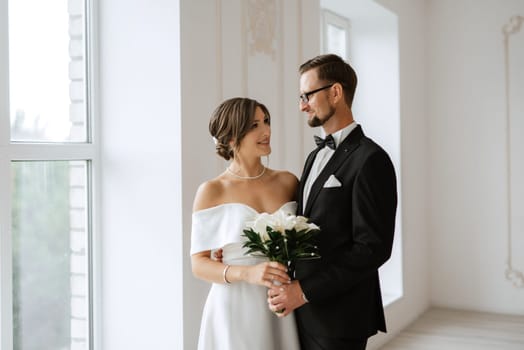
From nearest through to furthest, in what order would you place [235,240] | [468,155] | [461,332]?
[235,240] < [461,332] < [468,155]

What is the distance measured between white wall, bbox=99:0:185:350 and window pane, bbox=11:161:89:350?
0.09 m

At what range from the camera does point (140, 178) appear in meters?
2.68

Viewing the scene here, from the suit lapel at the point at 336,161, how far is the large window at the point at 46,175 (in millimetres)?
1043

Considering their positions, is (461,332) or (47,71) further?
(461,332)

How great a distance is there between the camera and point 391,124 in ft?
17.5

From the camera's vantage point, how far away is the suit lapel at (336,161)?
86.7 inches

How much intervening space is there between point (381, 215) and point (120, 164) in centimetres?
121

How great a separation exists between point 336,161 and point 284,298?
521mm

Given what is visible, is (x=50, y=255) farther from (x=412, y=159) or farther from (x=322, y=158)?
(x=412, y=159)

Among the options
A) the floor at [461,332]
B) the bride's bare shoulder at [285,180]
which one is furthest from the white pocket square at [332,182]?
the floor at [461,332]

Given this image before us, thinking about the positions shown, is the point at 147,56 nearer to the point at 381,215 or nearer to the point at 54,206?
the point at 54,206

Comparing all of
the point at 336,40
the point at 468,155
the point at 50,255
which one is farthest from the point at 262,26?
the point at 468,155

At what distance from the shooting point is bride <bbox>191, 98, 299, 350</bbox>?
2184 millimetres

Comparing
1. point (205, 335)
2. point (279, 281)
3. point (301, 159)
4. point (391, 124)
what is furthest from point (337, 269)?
point (391, 124)
